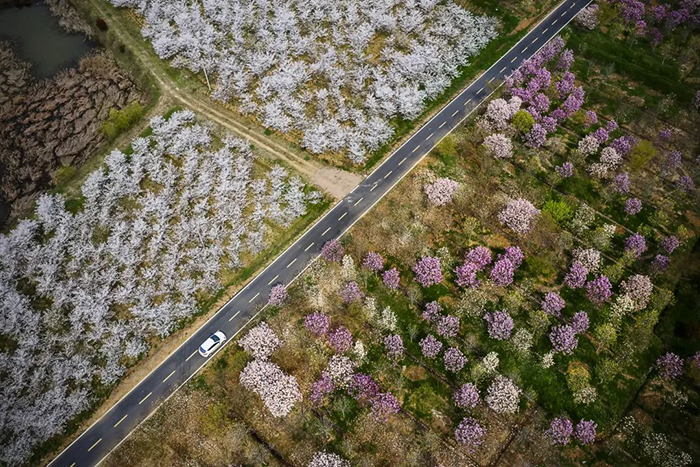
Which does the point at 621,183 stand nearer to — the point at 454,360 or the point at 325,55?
the point at 454,360

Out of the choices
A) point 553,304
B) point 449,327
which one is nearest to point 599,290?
point 553,304

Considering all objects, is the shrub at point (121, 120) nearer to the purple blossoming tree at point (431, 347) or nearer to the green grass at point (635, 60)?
the purple blossoming tree at point (431, 347)

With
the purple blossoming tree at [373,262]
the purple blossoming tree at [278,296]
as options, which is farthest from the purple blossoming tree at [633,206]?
the purple blossoming tree at [278,296]

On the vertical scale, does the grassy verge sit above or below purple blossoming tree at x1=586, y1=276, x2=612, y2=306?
above

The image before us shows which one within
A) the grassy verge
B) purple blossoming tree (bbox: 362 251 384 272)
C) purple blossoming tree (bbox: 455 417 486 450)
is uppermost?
the grassy verge

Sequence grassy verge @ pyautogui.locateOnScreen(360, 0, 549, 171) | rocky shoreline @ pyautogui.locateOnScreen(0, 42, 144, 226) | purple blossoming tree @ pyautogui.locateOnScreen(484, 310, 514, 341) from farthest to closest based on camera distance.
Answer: rocky shoreline @ pyautogui.locateOnScreen(0, 42, 144, 226) < grassy verge @ pyautogui.locateOnScreen(360, 0, 549, 171) < purple blossoming tree @ pyautogui.locateOnScreen(484, 310, 514, 341)

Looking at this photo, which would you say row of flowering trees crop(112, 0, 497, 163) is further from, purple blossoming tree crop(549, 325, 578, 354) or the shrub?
purple blossoming tree crop(549, 325, 578, 354)

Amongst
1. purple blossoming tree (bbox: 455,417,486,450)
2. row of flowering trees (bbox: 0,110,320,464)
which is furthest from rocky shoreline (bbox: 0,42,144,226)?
purple blossoming tree (bbox: 455,417,486,450)
